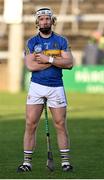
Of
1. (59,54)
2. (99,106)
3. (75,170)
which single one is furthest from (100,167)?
(99,106)

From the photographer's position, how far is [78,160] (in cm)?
1218

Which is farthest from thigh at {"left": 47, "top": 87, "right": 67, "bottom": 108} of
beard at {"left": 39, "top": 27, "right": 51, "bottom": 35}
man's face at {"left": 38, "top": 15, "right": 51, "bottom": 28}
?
man's face at {"left": 38, "top": 15, "right": 51, "bottom": 28}

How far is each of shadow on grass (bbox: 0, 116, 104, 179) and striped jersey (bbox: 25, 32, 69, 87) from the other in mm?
1205

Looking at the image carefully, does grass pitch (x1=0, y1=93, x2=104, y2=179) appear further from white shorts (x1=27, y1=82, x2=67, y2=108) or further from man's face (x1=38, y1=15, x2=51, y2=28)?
man's face (x1=38, y1=15, x2=51, y2=28)

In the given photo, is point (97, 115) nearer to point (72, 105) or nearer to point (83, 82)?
point (72, 105)

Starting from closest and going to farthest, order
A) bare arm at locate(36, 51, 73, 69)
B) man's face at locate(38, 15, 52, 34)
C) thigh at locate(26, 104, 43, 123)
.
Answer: man's face at locate(38, 15, 52, 34), bare arm at locate(36, 51, 73, 69), thigh at locate(26, 104, 43, 123)

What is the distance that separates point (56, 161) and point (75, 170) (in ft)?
3.68

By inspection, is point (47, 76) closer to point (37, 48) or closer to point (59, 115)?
point (37, 48)

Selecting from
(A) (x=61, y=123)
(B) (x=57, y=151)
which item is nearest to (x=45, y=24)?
(A) (x=61, y=123)

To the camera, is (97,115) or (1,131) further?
(97,115)

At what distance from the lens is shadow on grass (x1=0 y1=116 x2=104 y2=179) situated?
10363 mm

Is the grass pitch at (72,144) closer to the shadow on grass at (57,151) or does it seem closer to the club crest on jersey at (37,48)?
the shadow on grass at (57,151)

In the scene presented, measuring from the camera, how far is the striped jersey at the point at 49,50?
34.4 feet

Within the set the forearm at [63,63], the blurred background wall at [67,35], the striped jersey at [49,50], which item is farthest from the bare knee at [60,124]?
the blurred background wall at [67,35]
